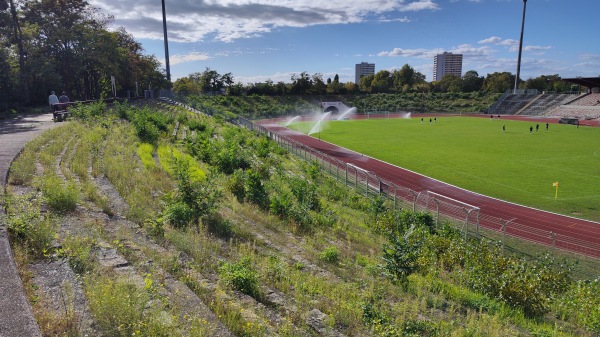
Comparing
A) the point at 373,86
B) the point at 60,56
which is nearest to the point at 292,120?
the point at 60,56

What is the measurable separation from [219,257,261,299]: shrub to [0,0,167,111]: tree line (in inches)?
1334

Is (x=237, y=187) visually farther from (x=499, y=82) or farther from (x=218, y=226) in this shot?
(x=499, y=82)

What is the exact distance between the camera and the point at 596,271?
14836mm

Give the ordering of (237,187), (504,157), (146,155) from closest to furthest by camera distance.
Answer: (237,187) → (146,155) → (504,157)

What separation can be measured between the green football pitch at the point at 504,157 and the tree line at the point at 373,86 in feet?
161

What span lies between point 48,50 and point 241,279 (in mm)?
51362

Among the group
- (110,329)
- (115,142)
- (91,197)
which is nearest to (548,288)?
(110,329)

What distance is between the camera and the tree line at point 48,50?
37781mm

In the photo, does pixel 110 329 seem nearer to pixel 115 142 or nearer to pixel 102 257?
pixel 102 257

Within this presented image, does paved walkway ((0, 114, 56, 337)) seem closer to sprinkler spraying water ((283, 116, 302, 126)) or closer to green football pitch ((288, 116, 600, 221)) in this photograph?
green football pitch ((288, 116, 600, 221))

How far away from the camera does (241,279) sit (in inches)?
293

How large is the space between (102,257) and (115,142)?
1406 cm

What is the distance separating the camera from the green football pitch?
26.3m

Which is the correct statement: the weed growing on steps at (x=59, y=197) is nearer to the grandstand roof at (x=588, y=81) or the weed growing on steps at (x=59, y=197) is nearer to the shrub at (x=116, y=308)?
the shrub at (x=116, y=308)
